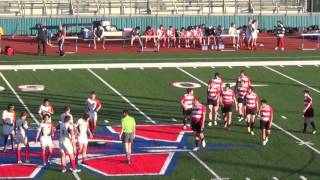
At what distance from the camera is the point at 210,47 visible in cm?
4472

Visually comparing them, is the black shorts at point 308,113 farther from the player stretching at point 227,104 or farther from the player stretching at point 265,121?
the player stretching at point 227,104

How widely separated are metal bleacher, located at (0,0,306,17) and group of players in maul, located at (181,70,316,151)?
1177 inches

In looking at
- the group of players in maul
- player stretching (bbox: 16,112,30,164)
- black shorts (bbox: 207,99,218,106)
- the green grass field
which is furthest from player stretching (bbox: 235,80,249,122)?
player stretching (bbox: 16,112,30,164)

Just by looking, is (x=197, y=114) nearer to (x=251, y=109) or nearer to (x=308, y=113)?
(x=251, y=109)

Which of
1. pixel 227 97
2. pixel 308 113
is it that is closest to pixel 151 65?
pixel 227 97

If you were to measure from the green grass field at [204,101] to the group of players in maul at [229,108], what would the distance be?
38 cm

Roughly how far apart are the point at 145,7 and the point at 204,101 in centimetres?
2942

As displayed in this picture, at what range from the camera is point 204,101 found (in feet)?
94.9

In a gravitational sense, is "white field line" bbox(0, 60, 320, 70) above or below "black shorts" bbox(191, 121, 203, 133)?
above

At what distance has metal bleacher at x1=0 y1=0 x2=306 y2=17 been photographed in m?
55.6

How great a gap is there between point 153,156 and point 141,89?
10.2m

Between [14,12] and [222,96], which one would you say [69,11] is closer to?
[14,12]

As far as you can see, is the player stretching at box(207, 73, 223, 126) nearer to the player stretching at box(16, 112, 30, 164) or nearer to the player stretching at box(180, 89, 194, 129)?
the player stretching at box(180, 89, 194, 129)

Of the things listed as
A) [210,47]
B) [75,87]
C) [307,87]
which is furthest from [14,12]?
[307,87]
